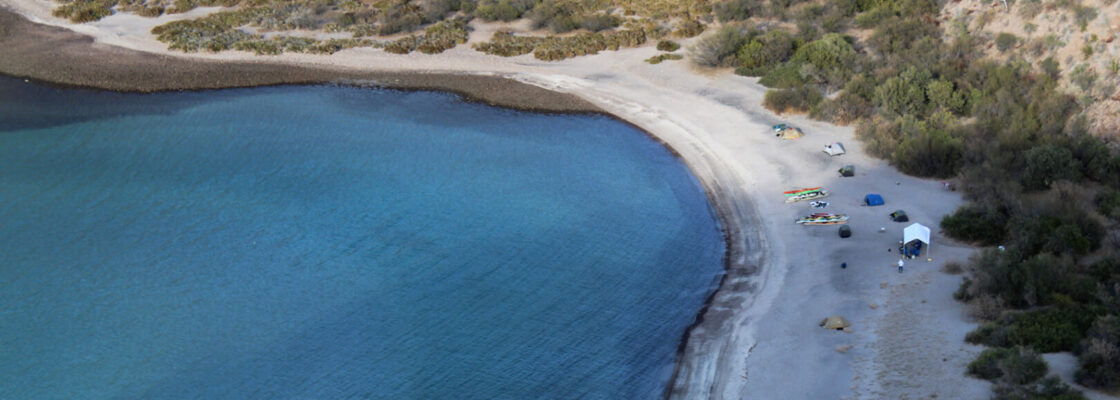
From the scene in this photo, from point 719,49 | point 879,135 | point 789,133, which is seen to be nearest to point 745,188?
point 789,133

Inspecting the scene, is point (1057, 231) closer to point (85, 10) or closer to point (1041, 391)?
point (1041, 391)

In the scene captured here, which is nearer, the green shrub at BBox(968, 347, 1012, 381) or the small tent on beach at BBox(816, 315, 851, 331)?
the green shrub at BBox(968, 347, 1012, 381)

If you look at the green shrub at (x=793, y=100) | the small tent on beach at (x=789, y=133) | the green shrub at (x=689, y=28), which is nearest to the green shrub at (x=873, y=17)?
the green shrub at (x=689, y=28)

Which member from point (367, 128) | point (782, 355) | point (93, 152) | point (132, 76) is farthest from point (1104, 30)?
point (132, 76)

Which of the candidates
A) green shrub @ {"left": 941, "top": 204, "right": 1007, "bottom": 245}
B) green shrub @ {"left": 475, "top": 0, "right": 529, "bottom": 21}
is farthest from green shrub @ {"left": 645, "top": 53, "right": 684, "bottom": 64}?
green shrub @ {"left": 941, "top": 204, "right": 1007, "bottom": 245}

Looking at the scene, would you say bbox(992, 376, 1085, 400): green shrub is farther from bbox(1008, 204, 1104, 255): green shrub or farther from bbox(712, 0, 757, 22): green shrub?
bbox(712, 0, 757, 22): green shrub

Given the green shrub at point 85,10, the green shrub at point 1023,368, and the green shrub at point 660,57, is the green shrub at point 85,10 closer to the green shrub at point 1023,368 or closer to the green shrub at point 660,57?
the green shrub at point 660,57
